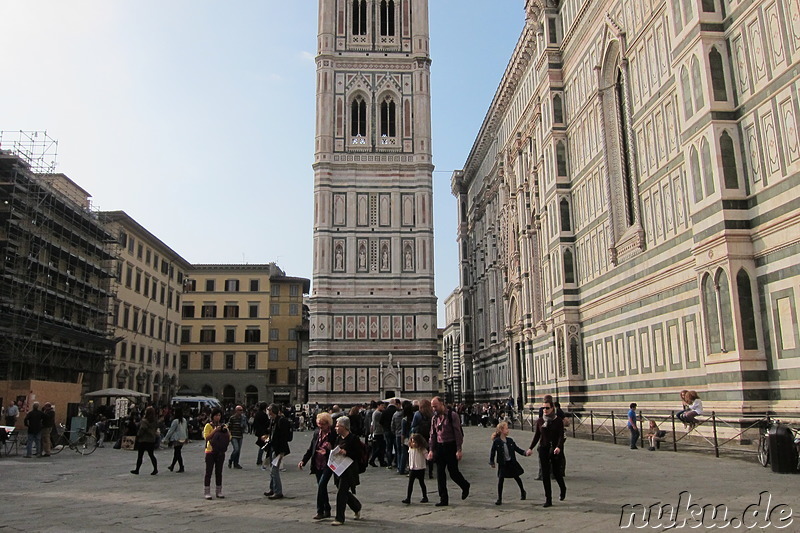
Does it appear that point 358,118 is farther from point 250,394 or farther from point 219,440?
point 219,440

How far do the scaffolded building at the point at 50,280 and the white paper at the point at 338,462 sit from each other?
25.1m

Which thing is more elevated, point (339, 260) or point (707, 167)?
point (339, 260)

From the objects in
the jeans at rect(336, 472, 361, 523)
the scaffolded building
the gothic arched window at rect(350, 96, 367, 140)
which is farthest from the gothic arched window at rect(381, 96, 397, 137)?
the jeans at rect(336, 472, 361, 523)

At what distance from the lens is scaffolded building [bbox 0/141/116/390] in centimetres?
2919

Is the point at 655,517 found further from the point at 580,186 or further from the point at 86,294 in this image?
the point at 86,294

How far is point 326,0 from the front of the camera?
52.7 metres

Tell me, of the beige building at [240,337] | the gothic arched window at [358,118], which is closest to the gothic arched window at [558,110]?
the gothic arched window at [358,118]

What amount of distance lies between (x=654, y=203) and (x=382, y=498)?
573 inches

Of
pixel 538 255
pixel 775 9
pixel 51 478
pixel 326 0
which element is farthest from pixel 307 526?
pixel 326 0

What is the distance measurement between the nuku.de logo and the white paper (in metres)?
3.13

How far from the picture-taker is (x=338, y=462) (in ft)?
26.2

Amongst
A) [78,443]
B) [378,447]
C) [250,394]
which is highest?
[250,394]

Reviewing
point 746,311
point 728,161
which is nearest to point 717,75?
point 728,161

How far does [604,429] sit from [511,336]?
14664mm
